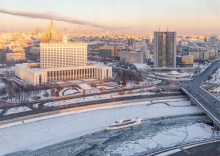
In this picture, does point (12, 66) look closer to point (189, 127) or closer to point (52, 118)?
point (52, 118)

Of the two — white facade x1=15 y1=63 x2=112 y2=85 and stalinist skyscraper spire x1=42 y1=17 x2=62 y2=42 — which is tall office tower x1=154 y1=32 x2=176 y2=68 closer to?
white facade x1=15 y1=63 x2=112 y2=85

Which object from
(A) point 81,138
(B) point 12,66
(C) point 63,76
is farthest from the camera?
(B) point 12,66

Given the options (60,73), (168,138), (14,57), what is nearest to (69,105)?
(168,138)

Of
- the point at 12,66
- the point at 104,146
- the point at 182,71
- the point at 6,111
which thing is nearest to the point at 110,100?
the point at 6,111

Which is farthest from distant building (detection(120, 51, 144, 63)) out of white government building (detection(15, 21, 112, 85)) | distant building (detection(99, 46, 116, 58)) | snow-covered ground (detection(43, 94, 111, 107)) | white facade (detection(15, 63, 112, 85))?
snow-covered ground (detection(43, 94, 111, 107))

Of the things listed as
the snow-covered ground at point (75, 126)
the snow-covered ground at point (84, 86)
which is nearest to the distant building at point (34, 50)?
the snow-covered ground at point (84, 86)

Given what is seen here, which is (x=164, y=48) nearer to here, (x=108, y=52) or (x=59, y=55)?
(x=59, y=55)

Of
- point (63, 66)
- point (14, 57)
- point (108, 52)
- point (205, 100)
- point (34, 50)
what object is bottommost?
point (205, 100)

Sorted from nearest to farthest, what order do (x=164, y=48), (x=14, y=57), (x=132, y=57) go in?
(x=164, y=48) → (x=132, y=57) → (x=14, y=57)
